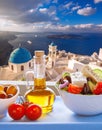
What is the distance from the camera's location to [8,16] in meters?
1.61

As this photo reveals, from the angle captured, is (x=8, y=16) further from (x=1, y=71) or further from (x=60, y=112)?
(x=60, y=112)

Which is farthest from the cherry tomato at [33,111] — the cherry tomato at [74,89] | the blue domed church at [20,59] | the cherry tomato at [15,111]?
the blue domed church at [20,59]

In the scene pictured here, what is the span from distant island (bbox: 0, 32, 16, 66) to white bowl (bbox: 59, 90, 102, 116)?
751mm

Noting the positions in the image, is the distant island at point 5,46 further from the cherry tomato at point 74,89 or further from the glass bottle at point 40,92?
the cherry tomato at point 74,89

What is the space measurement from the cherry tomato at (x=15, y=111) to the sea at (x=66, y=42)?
2.31 feet

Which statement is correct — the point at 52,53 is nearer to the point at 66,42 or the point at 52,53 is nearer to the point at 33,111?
the point at 66,42

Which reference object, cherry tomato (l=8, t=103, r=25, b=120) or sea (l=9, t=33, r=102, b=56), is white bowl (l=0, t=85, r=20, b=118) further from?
sea (l=9, t=33, r=102, b=56)

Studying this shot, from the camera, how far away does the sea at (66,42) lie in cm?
162

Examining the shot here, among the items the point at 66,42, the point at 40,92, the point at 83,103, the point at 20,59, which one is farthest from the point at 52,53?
the point at 83,103

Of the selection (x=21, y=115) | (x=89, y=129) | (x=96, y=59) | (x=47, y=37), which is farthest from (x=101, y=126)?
(x=47, y=37)

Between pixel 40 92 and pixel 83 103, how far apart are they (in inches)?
7.2

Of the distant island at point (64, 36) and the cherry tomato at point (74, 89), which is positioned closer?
the cherry tomato at point (74, 89)

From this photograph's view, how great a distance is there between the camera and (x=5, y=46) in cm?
164

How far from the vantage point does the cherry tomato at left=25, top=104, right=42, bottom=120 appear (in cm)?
93
